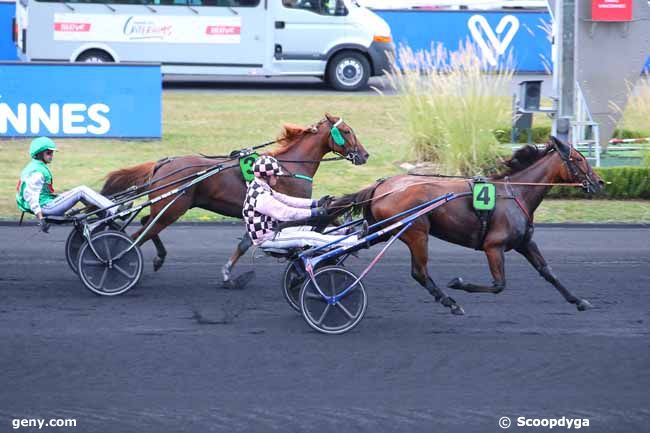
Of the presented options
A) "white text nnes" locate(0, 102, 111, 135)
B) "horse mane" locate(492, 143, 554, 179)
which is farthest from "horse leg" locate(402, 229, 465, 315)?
"white text nnes" locate(0, 102, 111, 135)

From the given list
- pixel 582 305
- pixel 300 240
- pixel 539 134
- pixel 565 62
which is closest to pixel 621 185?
pixel 565 62

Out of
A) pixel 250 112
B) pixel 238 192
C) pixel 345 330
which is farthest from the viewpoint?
pixel 250 112

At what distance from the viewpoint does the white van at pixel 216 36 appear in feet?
66.9

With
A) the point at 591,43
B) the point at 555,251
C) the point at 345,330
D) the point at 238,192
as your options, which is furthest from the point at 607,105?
the point at 345,330

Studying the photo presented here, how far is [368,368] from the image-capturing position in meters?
6.89

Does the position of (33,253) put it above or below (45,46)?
below

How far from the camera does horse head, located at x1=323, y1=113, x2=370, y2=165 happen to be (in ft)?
30.0

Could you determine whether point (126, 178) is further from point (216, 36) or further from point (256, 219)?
point (216, 36)

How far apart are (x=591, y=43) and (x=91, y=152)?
7470mm

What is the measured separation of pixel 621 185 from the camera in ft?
45.4

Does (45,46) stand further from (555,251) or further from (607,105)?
(555,251)

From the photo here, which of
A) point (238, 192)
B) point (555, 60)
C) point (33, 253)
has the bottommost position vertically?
point (33, 253)

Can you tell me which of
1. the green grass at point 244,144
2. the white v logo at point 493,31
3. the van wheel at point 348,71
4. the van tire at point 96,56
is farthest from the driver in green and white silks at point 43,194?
the white v logo at point 493,31

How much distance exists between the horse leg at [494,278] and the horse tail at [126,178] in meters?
3.19
